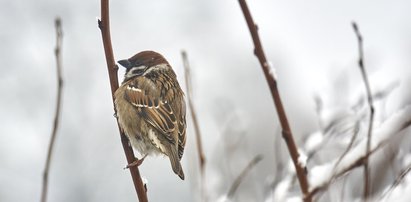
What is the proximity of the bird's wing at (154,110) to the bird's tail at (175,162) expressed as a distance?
8 centimetres

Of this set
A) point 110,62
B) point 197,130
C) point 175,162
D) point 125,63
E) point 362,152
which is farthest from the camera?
point 125,63

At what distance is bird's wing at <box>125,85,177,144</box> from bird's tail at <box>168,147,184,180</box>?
0.27ft

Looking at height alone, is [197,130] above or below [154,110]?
below

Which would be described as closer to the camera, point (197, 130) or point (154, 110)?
point (197, 130)

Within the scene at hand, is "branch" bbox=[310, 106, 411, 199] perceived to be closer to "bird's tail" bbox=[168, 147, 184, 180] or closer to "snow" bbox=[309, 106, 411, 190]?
"snow" bbox=[309, 106, 411, 190]

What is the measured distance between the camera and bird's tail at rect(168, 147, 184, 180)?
2996 millimetres

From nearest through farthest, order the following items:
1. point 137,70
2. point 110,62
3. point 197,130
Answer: point 197,130 < point 110,62 < point 137,70

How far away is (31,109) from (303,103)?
12.1ft

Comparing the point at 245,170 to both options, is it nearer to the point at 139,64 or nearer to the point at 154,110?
the point at 154,110

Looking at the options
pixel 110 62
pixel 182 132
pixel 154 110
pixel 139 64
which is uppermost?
pixel 139 64

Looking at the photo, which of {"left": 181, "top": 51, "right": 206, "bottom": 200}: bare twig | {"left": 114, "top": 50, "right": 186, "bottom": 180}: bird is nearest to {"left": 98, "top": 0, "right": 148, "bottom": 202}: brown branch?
{"left": 181, "top": 51, "right": 206, "bottom": 200}: bare twig

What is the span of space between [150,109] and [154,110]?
0.02 meters

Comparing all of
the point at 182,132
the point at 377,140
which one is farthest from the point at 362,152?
the point at 182,132

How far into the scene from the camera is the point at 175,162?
3174 mm
